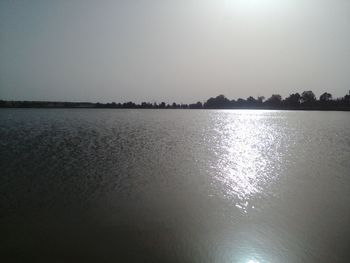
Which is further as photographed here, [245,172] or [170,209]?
[245,172]

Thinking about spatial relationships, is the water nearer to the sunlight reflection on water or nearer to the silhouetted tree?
the sunlight reflection on water

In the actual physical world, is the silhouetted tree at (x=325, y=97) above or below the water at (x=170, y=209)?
above

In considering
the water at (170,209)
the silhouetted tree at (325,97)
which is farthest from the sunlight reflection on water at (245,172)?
the silhouetted tree at (325,97)

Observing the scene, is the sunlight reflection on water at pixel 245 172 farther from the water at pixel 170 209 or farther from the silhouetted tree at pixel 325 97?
the silhouetted tree at pixel 325 97

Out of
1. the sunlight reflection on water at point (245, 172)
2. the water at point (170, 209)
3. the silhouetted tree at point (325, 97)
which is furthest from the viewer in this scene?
the silhouetted tree at point (325, 97)

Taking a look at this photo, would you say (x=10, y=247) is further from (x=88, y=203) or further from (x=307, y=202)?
(x=307, y=202)

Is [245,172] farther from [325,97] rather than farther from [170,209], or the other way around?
[325,97]

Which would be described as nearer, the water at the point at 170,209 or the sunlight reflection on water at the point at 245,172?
the water at the point at 170,209

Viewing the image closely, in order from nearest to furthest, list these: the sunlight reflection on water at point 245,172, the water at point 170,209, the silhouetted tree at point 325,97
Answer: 1. the water at point 170,209
2. the sunlight reflection on water at point 245,172
3. the silhouetted tree at point 325,97

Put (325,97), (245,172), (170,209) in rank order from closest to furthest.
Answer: (170,209) → (245,172) → (325,97)

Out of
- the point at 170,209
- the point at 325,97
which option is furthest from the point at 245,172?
the point at 325,97

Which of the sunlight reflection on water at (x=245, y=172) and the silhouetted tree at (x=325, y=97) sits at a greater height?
the silhouetted tree at (x=325, y=97)

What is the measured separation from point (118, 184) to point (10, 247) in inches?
292

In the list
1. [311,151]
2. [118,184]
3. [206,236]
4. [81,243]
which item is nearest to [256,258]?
[206,236]
